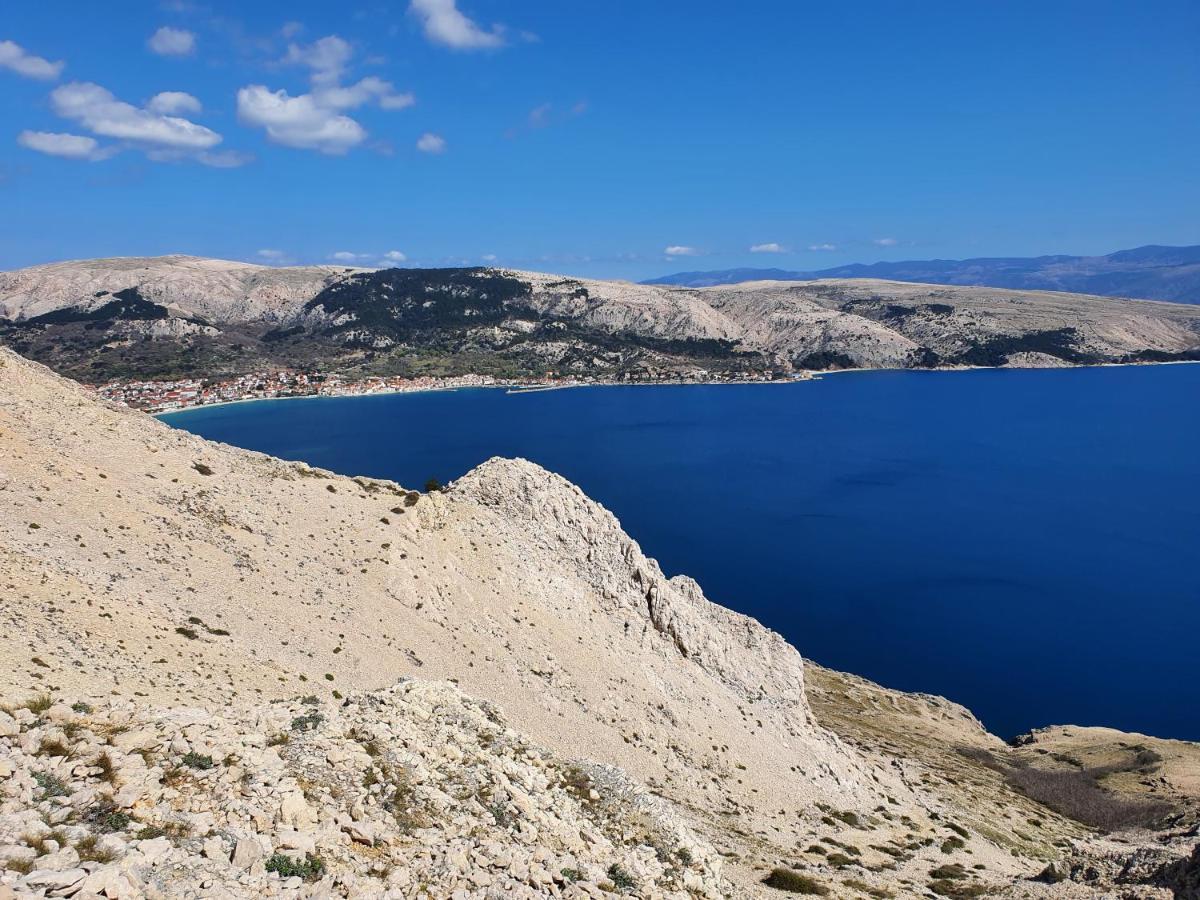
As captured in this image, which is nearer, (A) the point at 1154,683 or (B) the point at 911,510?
(A) the point at 1154,683

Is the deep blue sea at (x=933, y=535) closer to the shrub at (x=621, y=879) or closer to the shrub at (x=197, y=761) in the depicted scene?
the shrub at (x=621, y=879)

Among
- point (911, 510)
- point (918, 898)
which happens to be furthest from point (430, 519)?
point (911, 510)

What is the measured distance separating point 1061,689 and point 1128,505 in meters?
73.5

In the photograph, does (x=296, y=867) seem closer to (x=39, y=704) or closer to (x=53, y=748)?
(x=53, y=748)

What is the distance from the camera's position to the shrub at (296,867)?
13531 millimetres

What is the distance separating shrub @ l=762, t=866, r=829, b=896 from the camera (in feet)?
78.9

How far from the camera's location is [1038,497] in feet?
461

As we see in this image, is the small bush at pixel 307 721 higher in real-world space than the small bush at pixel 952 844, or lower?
higher

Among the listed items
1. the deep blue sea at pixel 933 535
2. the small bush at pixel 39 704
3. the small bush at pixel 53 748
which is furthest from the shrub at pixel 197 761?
the deep blue sea at pixel 933 535

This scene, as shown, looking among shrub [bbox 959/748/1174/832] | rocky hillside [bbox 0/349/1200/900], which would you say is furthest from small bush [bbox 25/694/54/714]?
shrub [bbox 959/748/1174/832]

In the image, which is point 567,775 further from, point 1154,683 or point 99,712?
point 1154,683

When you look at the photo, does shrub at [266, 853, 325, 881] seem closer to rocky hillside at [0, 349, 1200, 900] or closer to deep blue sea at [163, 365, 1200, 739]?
rocky hillside at [0, 349, 1200, 900]

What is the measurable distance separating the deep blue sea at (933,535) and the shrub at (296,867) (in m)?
72.0

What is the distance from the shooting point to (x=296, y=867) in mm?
13734
